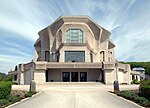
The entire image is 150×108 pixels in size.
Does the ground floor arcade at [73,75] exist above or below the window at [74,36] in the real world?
below

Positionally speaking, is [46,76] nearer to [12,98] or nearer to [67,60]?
[67,60]

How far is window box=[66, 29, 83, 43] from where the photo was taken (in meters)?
48.1

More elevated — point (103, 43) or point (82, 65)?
point (103, 43)

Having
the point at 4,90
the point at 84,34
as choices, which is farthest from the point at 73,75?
the point at 4,90

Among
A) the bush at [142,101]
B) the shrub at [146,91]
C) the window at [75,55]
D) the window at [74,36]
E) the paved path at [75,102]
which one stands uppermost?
the window at [74,36]

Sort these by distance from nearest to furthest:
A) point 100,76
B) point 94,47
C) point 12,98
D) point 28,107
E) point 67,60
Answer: point 28,107, point 12,98, point 100,76, point 67,60, point 94,47

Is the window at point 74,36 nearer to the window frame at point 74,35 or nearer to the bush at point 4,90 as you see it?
the window frame at point 74,35

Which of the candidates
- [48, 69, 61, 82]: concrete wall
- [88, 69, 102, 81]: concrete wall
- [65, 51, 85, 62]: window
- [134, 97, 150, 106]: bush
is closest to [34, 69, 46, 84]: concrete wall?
[48, 69, 61, 82]: concrete wall

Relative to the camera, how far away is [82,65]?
4116 cm

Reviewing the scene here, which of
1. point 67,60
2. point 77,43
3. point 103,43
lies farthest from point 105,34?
point 67,60

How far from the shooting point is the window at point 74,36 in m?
48.1

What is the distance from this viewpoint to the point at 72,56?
47031 mm

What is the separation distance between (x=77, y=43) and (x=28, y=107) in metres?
35.4

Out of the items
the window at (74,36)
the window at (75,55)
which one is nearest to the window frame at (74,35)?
the window at (74,36)
